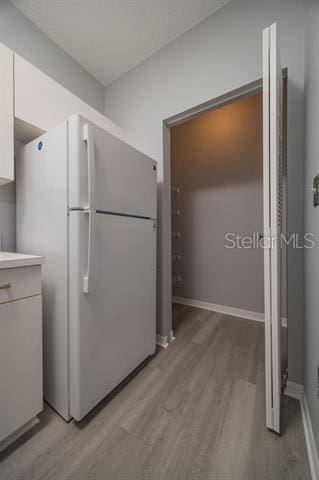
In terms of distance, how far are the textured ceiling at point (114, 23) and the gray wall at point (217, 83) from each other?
3.5 inches

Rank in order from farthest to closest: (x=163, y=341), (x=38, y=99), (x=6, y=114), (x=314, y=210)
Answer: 1. (x=163, y=341)
2. (x=38, y=99)
3. (x=6, y=114)
4. (x=314, y=210)

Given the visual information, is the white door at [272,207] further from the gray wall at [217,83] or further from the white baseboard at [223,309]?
the white baseboard at [223,309]

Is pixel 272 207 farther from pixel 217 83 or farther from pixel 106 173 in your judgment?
pixel 217 83

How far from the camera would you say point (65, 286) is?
3.26 feet

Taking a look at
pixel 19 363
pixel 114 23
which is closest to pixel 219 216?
pixel 114 23

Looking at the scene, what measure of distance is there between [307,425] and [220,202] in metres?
2.10

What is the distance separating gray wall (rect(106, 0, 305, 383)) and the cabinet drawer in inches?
40.2

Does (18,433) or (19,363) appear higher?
(19,363)

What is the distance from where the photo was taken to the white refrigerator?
0.96 meters

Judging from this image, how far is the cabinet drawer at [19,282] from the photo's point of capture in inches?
33.5

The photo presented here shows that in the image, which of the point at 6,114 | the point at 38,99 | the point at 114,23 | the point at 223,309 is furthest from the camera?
the point at 223,309

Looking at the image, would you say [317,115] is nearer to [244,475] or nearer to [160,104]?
[160,104]

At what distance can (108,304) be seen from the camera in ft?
3.68

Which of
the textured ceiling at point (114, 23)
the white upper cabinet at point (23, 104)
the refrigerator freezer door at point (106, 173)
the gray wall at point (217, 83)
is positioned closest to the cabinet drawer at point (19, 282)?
the refrigerator freezer door at point (106, 173)
